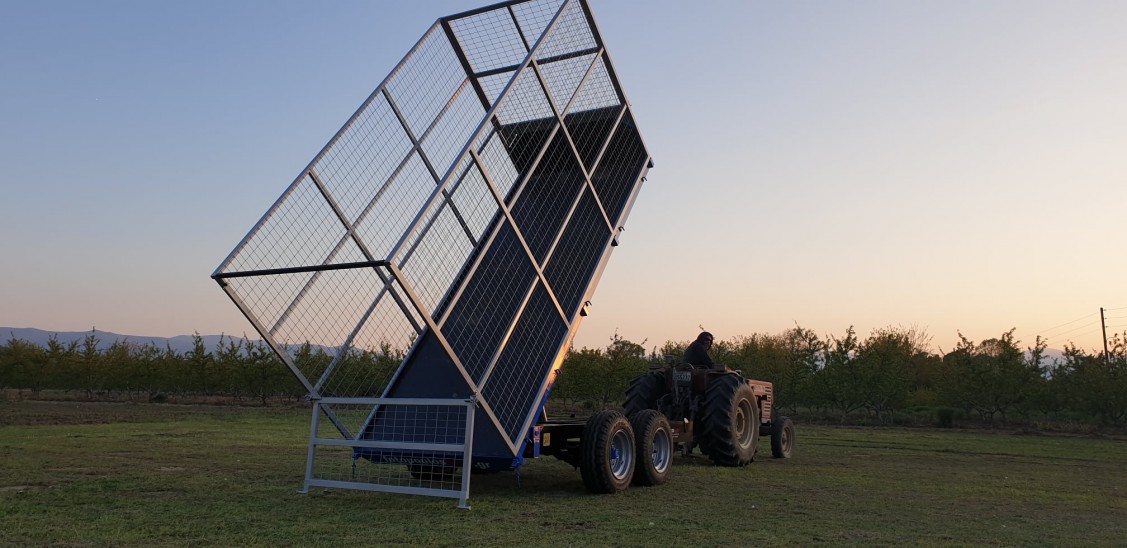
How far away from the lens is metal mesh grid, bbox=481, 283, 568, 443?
299 inches

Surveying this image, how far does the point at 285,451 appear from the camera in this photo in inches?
514

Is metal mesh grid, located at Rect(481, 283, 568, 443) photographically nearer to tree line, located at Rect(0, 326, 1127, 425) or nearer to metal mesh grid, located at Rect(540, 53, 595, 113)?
metal mesh grid, located at Rect(540, 53, 595, 113)

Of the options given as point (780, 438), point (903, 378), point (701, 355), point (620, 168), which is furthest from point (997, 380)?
point (620, 168)

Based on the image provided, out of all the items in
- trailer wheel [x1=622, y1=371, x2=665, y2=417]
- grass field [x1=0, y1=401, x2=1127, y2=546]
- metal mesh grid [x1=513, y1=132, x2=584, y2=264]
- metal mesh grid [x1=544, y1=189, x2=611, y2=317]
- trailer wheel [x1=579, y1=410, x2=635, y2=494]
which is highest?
metal mesh grid [x1=513, y1=132, x2=584, y2=264]

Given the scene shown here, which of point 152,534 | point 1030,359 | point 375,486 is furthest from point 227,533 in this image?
point 1030,359

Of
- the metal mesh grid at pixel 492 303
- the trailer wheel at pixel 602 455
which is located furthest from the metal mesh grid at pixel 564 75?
the trailer wheel at pixel 602 455

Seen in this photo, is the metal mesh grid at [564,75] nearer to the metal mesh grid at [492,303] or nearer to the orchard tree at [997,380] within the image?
the metal mesh grid at [492,303]

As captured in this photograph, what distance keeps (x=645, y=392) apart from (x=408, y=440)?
4753mm

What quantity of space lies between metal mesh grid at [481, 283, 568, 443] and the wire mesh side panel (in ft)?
1.33

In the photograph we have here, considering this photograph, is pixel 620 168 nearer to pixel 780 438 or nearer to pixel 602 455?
pixel 602 455

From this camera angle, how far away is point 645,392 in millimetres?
11922

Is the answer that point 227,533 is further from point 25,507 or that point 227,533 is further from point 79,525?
point 25,507

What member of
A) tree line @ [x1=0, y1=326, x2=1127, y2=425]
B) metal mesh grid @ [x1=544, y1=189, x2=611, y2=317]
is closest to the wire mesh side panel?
metal mesh grid @ [x1=544, y1=189, x2=611, y2=317]

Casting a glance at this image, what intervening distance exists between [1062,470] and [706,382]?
20.5 feet
